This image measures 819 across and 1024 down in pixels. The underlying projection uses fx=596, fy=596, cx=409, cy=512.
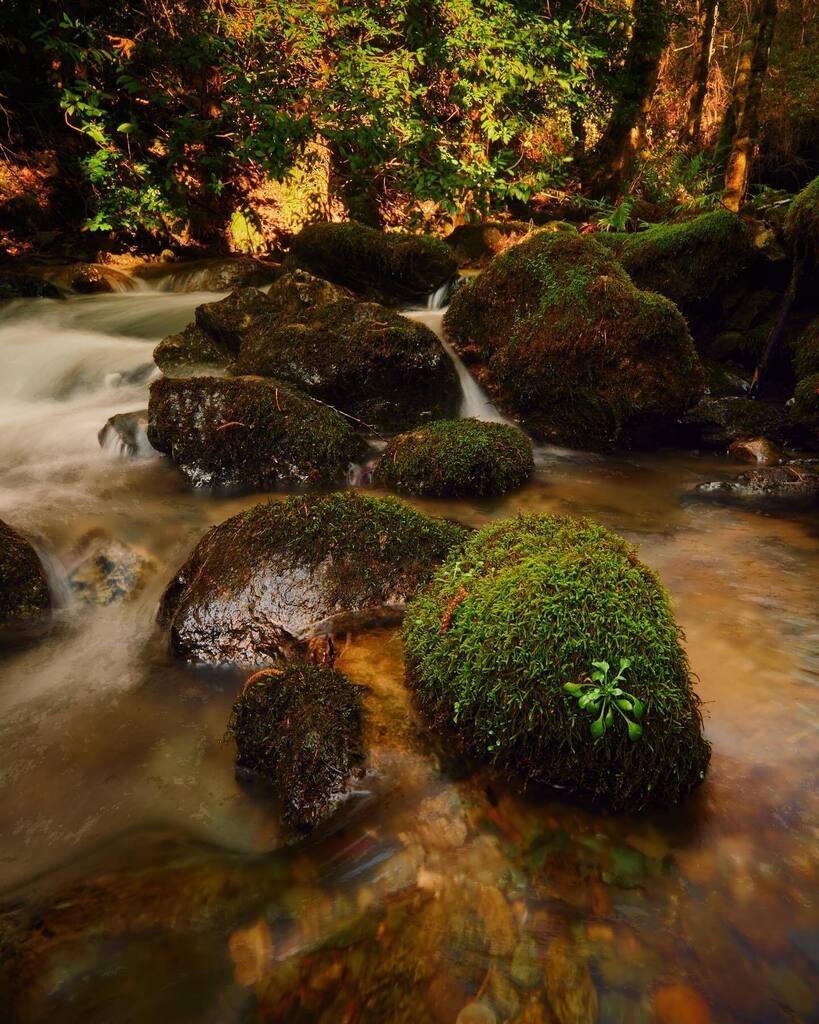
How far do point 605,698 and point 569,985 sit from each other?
32.1 inches

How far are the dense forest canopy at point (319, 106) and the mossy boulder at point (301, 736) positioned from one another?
7838 millimetres

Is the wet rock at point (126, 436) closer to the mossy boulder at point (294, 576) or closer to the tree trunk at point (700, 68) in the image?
the mossy boulder at point (294, 576)

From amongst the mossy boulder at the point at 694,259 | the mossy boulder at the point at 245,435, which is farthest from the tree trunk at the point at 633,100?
the mossy boulder at the point at 245,435

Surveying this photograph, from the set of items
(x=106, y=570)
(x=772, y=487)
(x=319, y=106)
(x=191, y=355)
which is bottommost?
(x=106, y=570)

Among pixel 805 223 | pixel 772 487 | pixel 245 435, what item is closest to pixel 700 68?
pixel 805 223

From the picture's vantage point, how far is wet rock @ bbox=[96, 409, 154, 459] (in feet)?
20.4

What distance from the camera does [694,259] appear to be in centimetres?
841

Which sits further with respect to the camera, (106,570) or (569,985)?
(106,570)

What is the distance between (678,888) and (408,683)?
4.06 ft

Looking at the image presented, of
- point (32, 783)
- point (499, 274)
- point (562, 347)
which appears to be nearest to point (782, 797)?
point (32, 783)

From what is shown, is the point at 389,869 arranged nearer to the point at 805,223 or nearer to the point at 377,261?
the point at 805,223

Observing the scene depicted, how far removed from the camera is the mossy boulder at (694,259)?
8281 mm

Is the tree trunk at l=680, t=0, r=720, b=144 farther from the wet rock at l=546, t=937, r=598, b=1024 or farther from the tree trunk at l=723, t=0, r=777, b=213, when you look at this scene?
the wet rock at l=546, t=937, r=598, b=1024

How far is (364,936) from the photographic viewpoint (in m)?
1.75
